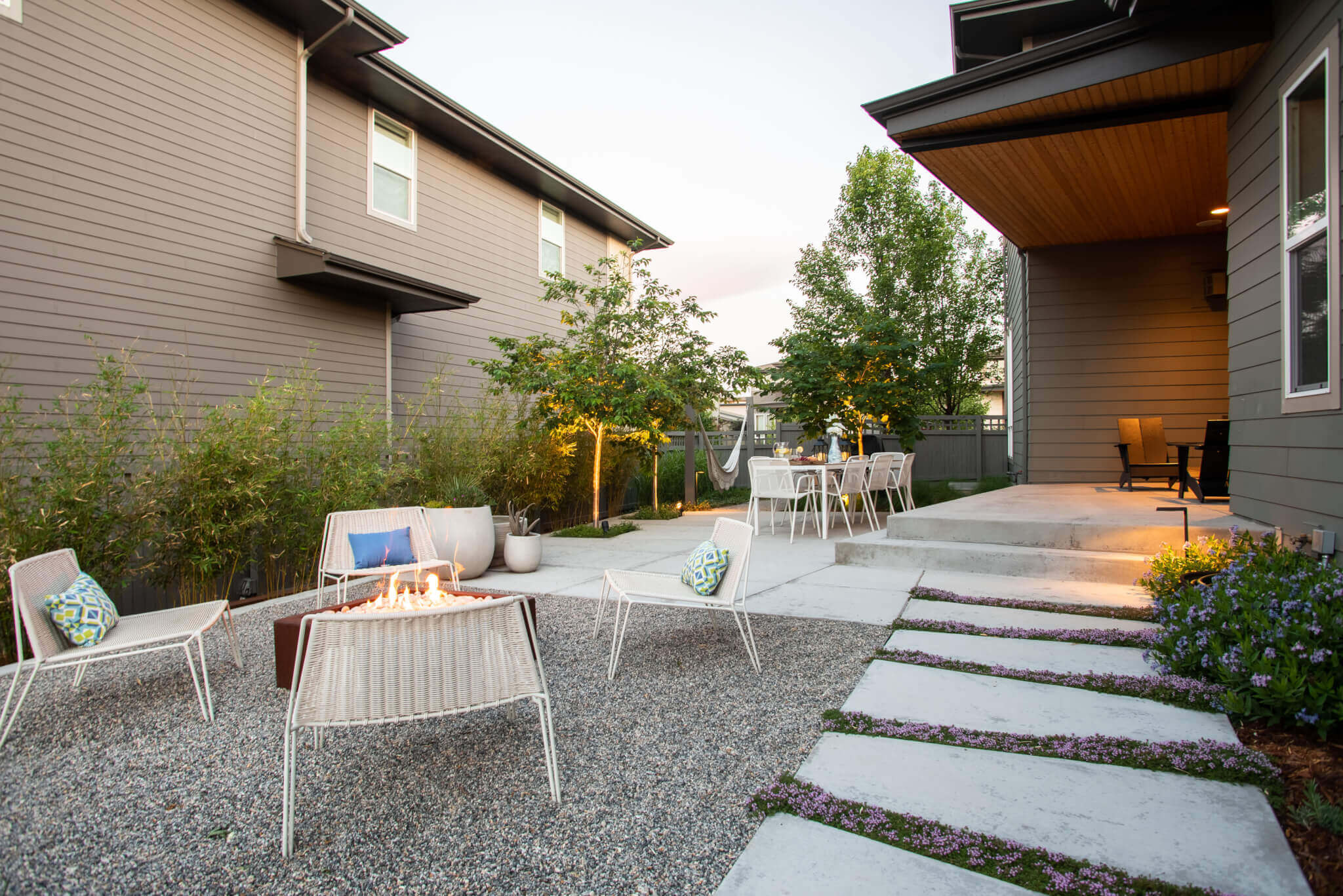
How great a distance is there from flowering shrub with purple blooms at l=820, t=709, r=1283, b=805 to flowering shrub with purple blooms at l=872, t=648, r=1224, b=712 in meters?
0.40

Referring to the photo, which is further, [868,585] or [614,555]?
[614,555]

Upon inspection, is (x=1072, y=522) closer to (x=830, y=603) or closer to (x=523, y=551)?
(x=830, y=603)

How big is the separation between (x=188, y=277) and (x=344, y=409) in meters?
1.50

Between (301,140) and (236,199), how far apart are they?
0.88 metres

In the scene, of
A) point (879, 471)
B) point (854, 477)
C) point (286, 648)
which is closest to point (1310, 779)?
point (286, 648)

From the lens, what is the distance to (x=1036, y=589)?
4512 mm

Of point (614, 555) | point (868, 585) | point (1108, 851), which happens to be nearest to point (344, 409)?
point (614, 555)

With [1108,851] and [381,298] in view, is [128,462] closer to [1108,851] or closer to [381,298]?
[381,298]

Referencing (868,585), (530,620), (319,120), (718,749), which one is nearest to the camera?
(718,749)

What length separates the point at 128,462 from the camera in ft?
13.8

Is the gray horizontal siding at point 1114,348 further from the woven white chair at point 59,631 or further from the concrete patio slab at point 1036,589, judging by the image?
the woven white chair at point 59,631

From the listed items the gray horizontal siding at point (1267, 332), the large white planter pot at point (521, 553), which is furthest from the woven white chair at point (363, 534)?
the gray horizontal siding at point (1267, 332)

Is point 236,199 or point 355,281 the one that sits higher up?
point 236,199

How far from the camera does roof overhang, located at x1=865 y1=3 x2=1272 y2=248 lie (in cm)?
419
